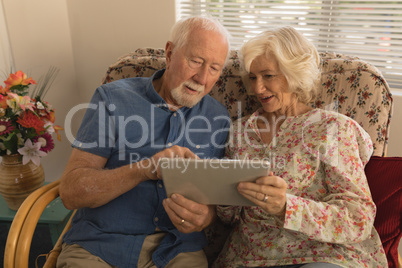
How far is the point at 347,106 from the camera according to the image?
4.69 ft

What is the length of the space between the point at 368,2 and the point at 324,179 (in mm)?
1175

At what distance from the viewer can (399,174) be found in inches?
47.3

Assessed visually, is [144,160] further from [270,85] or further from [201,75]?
[270,85]

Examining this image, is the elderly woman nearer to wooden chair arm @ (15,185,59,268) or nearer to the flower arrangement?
wooden chair arm @ (15,185,59,268)

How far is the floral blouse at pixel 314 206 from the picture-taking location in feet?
3.65

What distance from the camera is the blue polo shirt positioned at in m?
1.24

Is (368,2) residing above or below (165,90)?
above

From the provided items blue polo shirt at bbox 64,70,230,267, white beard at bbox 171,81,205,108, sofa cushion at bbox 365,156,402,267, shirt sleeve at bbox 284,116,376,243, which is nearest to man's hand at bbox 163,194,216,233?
blue polo shirt at bbox 64,70,230,267

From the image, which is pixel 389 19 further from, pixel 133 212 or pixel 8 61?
pixel 8 61

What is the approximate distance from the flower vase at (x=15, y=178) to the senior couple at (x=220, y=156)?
21.7 inches

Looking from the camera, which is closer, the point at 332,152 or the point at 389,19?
the point at 332,152

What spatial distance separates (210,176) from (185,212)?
0.23 meters

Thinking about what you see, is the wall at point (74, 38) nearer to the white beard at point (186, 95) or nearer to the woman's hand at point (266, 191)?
the white beard at point (186, 95)

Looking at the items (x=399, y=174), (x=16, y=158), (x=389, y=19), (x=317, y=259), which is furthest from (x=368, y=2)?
(x=16, y=158)
